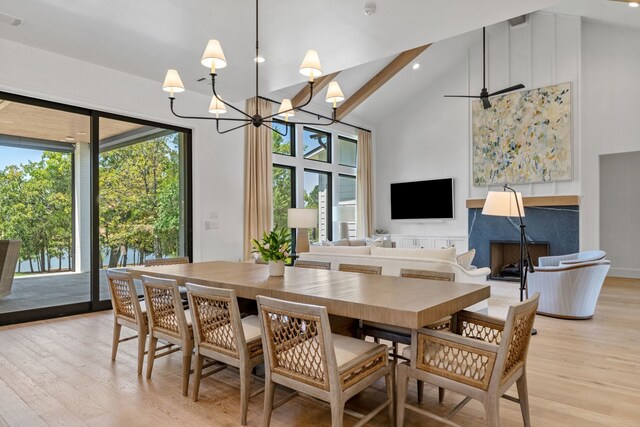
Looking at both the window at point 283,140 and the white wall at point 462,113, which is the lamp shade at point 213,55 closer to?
the window at point 283,140

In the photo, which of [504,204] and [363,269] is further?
[504,204]

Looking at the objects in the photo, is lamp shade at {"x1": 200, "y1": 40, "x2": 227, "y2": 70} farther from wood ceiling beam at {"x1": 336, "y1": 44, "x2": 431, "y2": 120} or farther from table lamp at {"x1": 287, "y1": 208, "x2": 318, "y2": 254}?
wood ceiling beam at {"x1": 336, "y1": 44, "x2": 431, "y2": 120}

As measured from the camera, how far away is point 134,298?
111 inches

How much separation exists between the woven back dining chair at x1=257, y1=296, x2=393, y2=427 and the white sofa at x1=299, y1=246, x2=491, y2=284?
83.4 inches

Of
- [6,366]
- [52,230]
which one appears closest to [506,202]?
[6,366]

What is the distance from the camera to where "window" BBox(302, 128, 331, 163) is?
8289 millimetres

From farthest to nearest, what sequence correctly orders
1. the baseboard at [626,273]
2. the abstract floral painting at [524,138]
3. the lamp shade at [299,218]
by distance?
the baseboard at [626,273]
the abstract floral painting at [524,138]
the lamp shade at [299,218]

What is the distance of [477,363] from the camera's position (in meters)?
1.77

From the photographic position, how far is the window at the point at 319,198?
845cm

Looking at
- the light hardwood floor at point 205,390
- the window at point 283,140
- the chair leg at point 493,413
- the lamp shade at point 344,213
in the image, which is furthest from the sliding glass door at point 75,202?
the chair leg at point 493,413

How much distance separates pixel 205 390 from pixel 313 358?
1.18 metres

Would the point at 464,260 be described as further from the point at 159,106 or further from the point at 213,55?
the point at 159,106

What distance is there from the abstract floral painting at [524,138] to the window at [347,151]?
2.86 metres

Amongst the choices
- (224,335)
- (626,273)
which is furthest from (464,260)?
(626,273)
